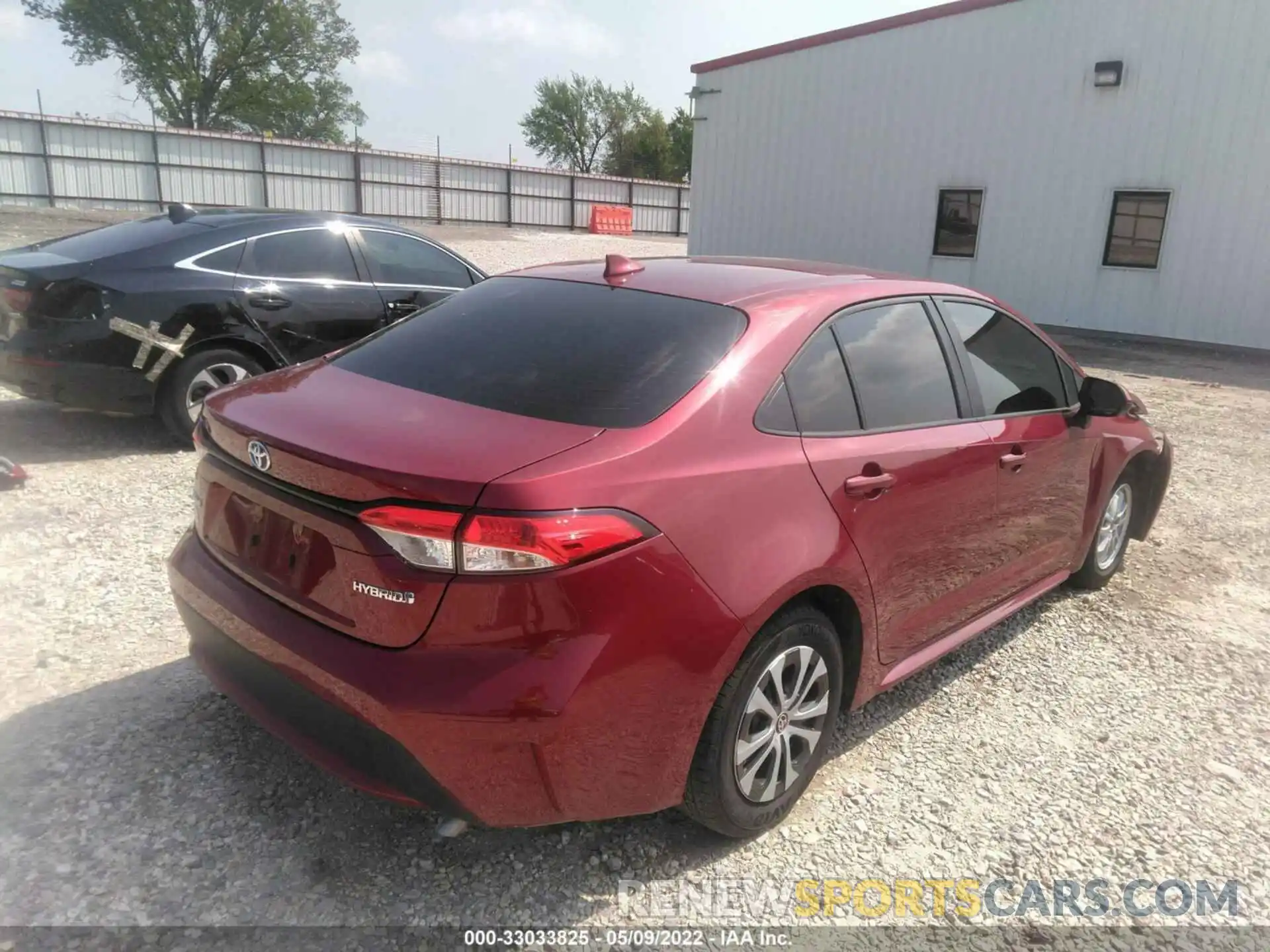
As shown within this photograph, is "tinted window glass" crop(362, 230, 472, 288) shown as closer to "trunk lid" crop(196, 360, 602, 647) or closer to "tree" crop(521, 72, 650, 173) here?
"trunk lid" crop(196, 360, 602, 647)

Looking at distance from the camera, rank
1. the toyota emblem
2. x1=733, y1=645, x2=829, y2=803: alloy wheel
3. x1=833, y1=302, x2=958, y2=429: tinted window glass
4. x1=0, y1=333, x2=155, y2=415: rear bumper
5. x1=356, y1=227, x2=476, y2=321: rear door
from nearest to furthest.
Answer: the toyota emblem
x1=733, y1=645, x2=829, y2=803: alloy wheel
x1=833, y1=302, x2=958, y2=429: tinted window glass
x1=0, y1=333, x2=155, y2=415: rear bumper
x1=356, y1=227, x2=476, y2=321: rear door

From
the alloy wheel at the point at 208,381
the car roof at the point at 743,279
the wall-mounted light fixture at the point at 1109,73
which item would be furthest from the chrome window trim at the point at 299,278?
the wall-mounted light fixture at the point at 1109,73

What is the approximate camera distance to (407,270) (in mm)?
6961

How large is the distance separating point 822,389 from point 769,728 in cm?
101

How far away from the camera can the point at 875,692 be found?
300 cm

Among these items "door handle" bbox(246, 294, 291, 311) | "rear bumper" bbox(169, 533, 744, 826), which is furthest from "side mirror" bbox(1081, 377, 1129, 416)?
"door handle" bbox(246, 294, 291, 311)

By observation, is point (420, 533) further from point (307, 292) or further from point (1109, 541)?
point (307, 292)

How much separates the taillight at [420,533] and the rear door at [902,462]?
1081mm

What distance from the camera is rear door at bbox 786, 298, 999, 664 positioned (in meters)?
2.71

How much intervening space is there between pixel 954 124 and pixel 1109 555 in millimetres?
13480

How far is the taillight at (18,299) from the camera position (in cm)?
531

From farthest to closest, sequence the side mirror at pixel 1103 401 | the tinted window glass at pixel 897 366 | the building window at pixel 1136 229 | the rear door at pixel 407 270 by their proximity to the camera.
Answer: the building window at pixel 1136 229, the rear door at pixel 407 270, the side mirror at pixel 1103 401, the tinted window glass at pixel 897 366

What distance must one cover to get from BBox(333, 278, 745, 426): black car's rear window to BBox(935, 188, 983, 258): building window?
14.9 m

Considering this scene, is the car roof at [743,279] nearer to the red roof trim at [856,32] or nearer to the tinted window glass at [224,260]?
the tinted window glass at [224,260]
